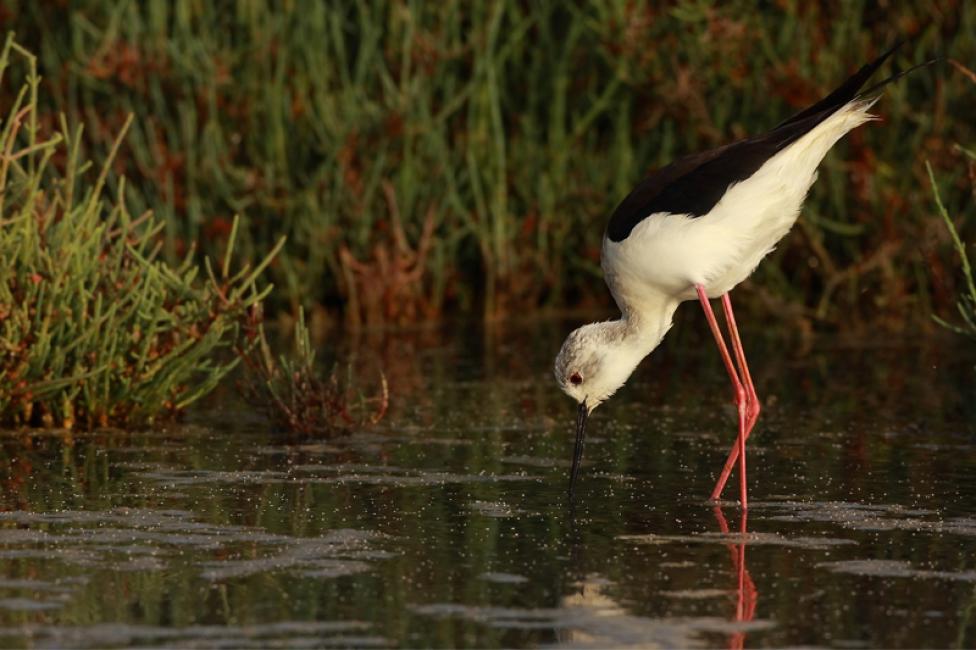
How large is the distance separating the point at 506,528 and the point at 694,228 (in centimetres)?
157

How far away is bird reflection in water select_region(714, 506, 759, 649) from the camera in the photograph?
15.7 ft

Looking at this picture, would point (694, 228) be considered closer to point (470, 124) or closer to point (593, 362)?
point (593, 362)

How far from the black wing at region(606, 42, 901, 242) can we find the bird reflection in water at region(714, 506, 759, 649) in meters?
1.28

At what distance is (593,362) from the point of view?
734 centimetres

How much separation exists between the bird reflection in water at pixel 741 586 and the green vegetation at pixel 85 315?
100 inches

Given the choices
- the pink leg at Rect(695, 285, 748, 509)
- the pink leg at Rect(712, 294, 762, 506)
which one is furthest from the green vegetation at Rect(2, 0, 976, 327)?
the pink leg at Rect(695, 285, 748, 509)

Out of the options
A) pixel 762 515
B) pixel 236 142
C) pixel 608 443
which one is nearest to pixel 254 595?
pixel 762 515

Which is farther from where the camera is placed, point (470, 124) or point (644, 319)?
point (470, 124)

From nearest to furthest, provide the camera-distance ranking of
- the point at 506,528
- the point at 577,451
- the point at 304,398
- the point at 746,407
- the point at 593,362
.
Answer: the point at 506,528, the point at 577,451, the point at 593,362, the point at 746,407, the point at 304,398

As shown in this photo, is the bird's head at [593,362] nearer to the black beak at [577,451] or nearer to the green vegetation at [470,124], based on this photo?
the black beak at [577,451]

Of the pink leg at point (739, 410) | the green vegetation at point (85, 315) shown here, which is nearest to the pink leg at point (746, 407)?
the pink leg at point (739, 410)

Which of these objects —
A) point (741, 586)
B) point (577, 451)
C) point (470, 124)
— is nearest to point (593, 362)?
point (577, 451)

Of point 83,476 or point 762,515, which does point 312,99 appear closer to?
point 83,476

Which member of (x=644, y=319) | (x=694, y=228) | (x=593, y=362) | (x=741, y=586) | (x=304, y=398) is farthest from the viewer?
(x=304, y=398)
